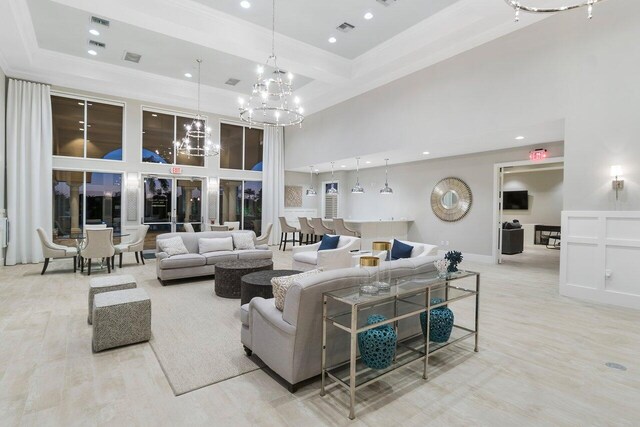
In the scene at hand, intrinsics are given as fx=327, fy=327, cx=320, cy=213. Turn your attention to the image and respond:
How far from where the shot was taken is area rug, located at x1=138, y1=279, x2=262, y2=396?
8.71ft

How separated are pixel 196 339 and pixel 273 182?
8603 mm

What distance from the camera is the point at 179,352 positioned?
10.00 feet

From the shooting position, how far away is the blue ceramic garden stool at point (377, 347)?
2.35 metres

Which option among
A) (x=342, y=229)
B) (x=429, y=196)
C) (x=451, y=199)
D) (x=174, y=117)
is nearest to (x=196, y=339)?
(x=342, y=229)

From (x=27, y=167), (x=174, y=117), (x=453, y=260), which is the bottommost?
(x=453, y=260)

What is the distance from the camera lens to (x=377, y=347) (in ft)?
7.70

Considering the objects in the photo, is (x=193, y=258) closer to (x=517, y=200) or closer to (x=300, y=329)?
(x=300, y=329)

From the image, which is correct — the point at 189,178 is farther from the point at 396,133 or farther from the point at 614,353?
the point at 614,353

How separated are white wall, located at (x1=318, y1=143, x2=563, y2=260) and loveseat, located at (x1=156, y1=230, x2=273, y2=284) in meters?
5.10

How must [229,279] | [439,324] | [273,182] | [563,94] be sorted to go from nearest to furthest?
[439,324] → [229,279] → [563,94] → [273,182]

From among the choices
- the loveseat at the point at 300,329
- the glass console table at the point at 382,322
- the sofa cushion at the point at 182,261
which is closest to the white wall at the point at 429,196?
the glass console table at the point at 382,322

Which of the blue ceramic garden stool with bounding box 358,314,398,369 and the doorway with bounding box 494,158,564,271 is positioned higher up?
the doorway with bounding box 494,158,564,271

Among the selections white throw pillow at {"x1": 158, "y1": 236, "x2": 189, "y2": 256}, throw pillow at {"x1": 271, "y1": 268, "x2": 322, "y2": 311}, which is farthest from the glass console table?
white throw pillow at {"x1": 158, "y1": 236, "x2": 189, "y2": 256}

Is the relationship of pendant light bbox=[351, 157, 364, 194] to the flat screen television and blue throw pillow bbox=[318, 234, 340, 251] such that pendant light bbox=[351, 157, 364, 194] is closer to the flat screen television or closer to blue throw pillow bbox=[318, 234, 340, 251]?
blue throw pillow bbox=[318, 234, 340, 251]
